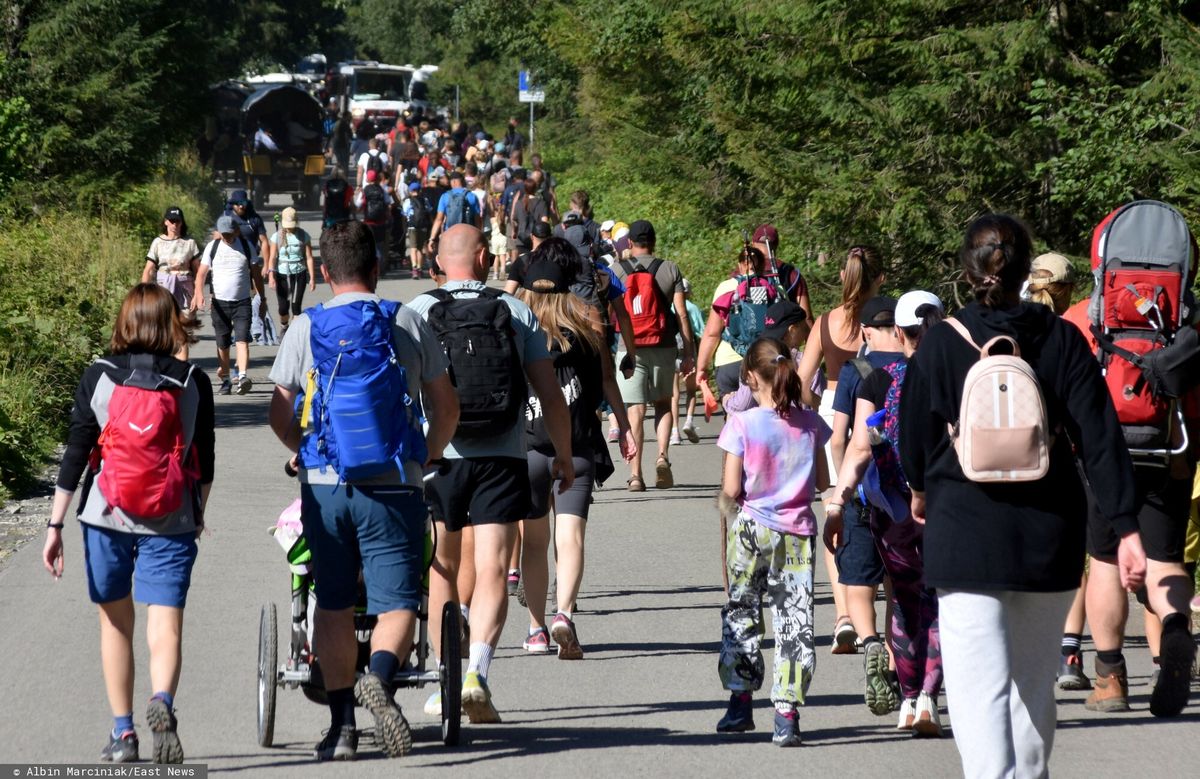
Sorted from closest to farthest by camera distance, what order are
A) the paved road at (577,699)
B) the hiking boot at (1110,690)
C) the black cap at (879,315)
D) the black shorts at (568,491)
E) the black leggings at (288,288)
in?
the paved road at (577,699) < the hiking boot at (1110,690) < the black cap at (879,315) < the black shorts at (568,491) < the black leggings at (288,288)

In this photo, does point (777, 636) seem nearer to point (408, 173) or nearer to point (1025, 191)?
point (1025, 191)

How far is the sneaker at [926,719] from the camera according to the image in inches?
270

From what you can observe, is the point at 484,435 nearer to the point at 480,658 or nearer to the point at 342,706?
the point at 480,658

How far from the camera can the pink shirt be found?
6824 millimetres

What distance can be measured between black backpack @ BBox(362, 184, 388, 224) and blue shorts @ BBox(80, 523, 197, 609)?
22041 millimetres

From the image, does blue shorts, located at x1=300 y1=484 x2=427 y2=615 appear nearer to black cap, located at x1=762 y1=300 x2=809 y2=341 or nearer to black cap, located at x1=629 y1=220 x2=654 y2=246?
black cap, located at x1=762 y1=300 x2=809 y2=341

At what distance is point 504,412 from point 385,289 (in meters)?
20.9

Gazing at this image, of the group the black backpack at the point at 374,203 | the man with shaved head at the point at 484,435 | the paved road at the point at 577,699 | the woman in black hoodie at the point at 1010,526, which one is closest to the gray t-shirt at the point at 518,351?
the man with shaved head at the point at 484,435

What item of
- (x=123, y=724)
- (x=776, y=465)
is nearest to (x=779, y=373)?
(x=776, y=465)

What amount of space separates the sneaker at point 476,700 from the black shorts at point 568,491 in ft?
4.02

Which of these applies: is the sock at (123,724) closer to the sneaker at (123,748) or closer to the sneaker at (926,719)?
the sneaker at (123,748)

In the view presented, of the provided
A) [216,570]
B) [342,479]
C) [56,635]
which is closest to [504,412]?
[342,479]

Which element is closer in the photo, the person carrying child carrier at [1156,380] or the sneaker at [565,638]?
the person carrying child carrier at [1156,380]

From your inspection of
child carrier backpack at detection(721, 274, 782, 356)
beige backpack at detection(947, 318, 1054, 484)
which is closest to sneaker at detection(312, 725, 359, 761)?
beige backpack at detection(947, 318, 1054, 484)
